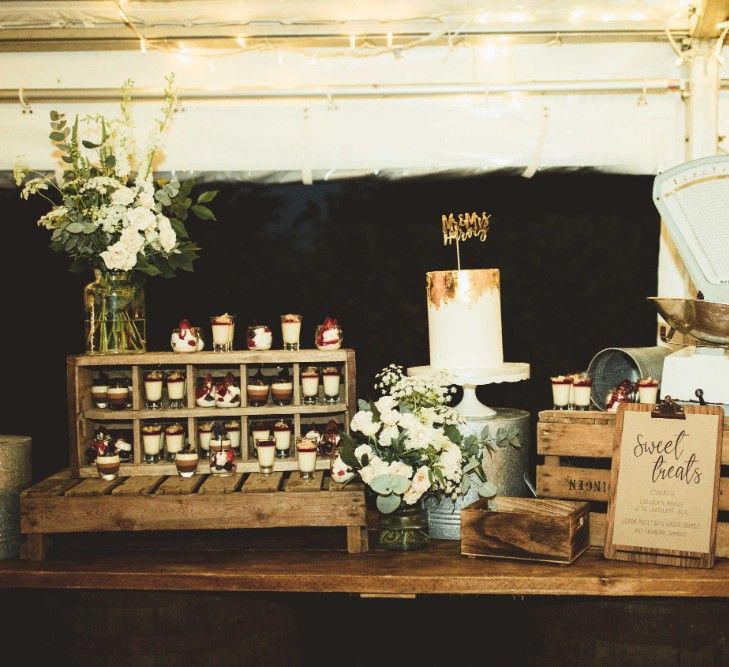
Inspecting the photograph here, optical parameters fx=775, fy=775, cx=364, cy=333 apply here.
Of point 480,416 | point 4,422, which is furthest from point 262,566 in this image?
point 4,422

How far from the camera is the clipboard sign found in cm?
215

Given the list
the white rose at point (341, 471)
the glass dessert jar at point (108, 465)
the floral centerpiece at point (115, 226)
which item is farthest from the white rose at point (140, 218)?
the white rose at point (341, 471)

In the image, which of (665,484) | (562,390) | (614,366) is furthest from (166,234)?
(665,484)

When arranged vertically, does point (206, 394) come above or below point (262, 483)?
above

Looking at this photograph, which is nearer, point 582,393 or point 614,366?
point 582,393

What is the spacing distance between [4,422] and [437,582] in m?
2.06

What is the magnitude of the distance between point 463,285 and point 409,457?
584mm

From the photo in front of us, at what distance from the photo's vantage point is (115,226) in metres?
2.46

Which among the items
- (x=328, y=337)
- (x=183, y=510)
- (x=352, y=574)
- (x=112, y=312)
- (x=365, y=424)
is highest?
(x=112, y=312)

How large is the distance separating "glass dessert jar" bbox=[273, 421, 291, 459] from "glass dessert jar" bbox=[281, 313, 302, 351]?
26 centimetres

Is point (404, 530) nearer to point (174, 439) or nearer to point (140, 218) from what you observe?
point (174, 439)

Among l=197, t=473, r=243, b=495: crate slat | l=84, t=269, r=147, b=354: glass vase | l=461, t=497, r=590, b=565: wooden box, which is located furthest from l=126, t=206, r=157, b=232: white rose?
l=461, t=497, r=590, b=565: wooden box

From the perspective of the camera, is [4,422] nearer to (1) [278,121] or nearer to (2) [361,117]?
(1) [278,121]

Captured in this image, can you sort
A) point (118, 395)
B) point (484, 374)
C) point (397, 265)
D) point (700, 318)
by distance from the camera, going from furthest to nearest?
point (397, 265) < point (118, 395) < point (484, 374) < point (700, 318)
